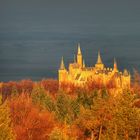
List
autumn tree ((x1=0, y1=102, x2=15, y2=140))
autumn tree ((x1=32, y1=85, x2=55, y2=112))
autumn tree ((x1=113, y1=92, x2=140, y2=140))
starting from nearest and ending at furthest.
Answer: autumn tree ((x1=0, y1=102, x2=15, y2=140))
autumn tree ((x1=113, y1=92, x2=140, y2=140))
autumn tree ((x1=32, y1=85, x2=55, y2=112))

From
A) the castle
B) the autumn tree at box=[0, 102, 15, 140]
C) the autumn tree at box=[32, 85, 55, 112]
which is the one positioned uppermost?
the castle

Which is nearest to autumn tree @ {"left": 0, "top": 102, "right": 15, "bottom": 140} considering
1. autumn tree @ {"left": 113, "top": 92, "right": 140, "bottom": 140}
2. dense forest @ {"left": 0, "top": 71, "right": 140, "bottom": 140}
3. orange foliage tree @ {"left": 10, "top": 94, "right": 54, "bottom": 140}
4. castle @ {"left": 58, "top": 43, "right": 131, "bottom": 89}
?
dense forest @ {"left": 0, "top": 71, "right": 140, "bottom": 140}

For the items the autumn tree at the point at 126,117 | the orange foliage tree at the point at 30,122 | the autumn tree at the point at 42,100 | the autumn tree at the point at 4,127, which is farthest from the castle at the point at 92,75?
the autumn tree at the point at 4,127

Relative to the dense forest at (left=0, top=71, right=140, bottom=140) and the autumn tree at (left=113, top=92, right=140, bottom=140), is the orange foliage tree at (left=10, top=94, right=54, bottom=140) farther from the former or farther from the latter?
the autumn tree at (left=113, top=92, right=140, bottom=140)

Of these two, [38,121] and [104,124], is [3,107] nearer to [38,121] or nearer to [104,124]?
[104,124]

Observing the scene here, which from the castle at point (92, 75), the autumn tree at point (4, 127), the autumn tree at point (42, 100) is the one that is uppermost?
the castle at point (92, 75)

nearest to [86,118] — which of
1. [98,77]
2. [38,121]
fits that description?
[38,121]

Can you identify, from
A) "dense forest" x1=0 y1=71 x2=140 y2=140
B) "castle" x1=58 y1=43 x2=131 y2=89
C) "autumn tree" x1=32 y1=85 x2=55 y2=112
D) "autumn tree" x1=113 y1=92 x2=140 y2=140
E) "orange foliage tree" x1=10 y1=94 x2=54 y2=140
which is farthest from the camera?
"castle" x1=58 y1=43 x2=131 y2=89

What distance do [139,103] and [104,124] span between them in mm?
1824

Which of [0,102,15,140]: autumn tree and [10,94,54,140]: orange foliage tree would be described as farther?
[10,94,54,140]: orange foliage tree

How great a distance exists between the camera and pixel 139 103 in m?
25.5

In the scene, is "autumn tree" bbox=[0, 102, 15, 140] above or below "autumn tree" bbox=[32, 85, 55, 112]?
below

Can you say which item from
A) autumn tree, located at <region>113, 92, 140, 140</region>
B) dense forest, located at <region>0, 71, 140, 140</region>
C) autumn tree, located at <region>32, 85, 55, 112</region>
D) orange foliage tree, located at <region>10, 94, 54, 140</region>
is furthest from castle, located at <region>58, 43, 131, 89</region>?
autumn tree, located at <region>113, 92, 140, 140</region>

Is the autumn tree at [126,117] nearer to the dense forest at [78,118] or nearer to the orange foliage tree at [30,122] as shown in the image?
the dense forest at [78,118]
